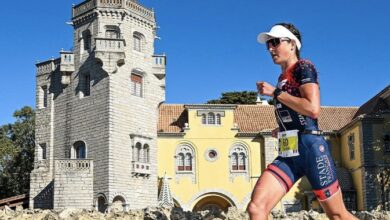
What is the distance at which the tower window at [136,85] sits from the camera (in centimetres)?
3984

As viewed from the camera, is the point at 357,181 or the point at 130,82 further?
the point at 357,181

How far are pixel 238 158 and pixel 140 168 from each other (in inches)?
341

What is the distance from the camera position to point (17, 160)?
2055 inches

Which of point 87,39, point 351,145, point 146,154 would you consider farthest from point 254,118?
point 87,39

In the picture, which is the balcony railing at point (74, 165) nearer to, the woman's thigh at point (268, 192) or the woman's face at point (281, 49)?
the woman's face at point (281, 49)

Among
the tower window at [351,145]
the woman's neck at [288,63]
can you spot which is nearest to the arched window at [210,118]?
the tower window at [351,145]

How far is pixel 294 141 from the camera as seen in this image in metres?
5.88

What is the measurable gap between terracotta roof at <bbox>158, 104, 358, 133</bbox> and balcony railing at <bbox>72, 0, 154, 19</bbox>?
7767 millimetres

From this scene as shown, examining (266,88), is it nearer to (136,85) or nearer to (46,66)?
(136,85)

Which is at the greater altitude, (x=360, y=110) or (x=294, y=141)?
(x=360, y=110)

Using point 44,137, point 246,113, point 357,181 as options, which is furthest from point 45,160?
point 357,181

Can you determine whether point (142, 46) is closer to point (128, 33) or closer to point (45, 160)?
point (128, 33)

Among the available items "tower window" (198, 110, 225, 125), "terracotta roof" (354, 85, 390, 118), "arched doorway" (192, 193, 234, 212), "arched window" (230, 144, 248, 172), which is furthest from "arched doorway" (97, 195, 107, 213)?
"terracotta roof" (354, 85, 390, 118)

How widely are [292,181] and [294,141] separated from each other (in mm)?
362
